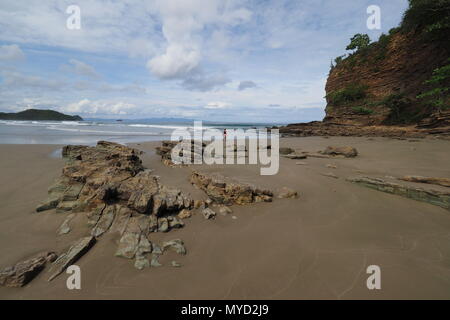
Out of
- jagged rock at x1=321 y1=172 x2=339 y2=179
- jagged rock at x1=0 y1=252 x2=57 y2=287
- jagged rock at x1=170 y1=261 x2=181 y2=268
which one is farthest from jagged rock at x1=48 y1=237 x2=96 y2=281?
jagged rock at x1=321 y1=172 x2=339 y2=179

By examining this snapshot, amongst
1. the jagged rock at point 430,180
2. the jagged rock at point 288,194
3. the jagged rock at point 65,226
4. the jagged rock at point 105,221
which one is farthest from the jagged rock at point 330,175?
the jagged rock at point 65,226

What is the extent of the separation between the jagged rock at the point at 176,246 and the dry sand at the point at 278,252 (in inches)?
4.2

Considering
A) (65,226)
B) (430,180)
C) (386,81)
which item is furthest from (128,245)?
(386,81)

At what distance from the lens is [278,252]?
2.68 metres

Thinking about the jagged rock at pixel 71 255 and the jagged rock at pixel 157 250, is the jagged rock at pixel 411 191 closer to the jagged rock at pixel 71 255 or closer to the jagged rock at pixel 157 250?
the jagged rock at pixel 157 250

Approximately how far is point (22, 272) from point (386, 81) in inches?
1333

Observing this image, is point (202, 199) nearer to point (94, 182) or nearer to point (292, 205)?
point (292, 205)

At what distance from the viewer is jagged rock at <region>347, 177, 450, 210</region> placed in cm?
372

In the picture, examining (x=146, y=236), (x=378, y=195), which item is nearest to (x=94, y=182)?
(x=146, y=236)

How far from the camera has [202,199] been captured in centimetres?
420

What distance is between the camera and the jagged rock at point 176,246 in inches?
106

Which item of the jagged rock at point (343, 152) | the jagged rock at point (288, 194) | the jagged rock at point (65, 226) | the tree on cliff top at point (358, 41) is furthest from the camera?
the tree on cliff top at point (358, 41)

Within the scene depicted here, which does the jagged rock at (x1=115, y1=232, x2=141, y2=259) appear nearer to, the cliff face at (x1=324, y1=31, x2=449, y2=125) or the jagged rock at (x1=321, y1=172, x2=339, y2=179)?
the jagged rock at (x1=321, y1=172, x2=339, y2=179)

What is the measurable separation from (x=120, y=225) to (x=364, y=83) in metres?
33.5
